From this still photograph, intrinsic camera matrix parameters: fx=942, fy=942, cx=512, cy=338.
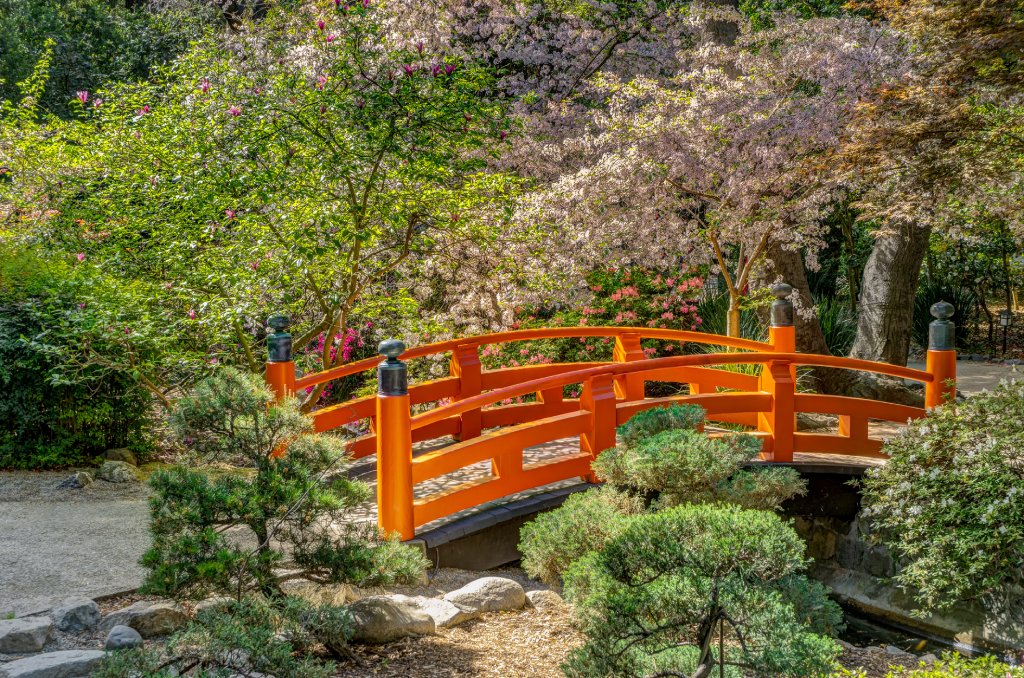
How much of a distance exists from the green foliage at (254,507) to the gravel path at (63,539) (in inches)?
39.9

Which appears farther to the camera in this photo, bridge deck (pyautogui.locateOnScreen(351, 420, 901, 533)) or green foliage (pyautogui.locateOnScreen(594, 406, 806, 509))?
bridge deck (pyautogui.locateOnScreen(351, 420, 901, 533))

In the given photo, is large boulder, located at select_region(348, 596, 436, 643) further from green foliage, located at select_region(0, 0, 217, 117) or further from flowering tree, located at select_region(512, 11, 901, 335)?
green foliage, located at select_region(0, 0, 217, 117)

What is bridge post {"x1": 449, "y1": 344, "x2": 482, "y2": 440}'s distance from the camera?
7496mm

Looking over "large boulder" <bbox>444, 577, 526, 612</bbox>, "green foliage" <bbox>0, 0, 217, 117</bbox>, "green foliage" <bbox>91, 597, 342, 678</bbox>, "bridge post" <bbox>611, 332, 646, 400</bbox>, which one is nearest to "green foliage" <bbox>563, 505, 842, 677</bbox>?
"green foliage" <bbox>91, 597, 342, 678</bbox>

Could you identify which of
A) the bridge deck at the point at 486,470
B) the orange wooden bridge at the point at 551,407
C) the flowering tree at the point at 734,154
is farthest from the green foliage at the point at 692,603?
the flowering tree at the point at 734,154

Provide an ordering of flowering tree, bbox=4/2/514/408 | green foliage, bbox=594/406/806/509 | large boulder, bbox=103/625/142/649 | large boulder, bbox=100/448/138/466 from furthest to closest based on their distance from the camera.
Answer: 1. large boulder, bbox=100/448/138/466
2. flowering tree, bbox=4/2/514/408
3. green foliage, bbox=594/406/806/509
4. large boulder, bbox=103/625/142/649

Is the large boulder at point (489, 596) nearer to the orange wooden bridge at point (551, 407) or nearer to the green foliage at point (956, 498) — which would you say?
the orange wooden bridge at point (551, 407)

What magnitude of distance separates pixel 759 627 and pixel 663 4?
10.7 m

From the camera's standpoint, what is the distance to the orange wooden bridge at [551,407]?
17.2 feet

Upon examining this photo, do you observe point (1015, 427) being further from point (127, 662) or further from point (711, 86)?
point (127, 662)

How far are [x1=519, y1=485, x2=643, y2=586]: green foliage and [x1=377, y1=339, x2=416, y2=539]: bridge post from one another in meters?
0.73

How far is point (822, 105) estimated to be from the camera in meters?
8.55

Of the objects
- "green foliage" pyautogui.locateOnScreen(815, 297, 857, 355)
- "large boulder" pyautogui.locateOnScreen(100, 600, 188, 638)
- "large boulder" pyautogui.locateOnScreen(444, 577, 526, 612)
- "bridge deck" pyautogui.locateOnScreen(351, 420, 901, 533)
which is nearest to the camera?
"large boulder" pyautogui.locateOnScreen(100, 600, 188, 638)

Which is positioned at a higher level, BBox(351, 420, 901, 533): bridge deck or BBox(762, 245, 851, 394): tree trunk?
BBox(762, 245, 851, 394): tree trunk
